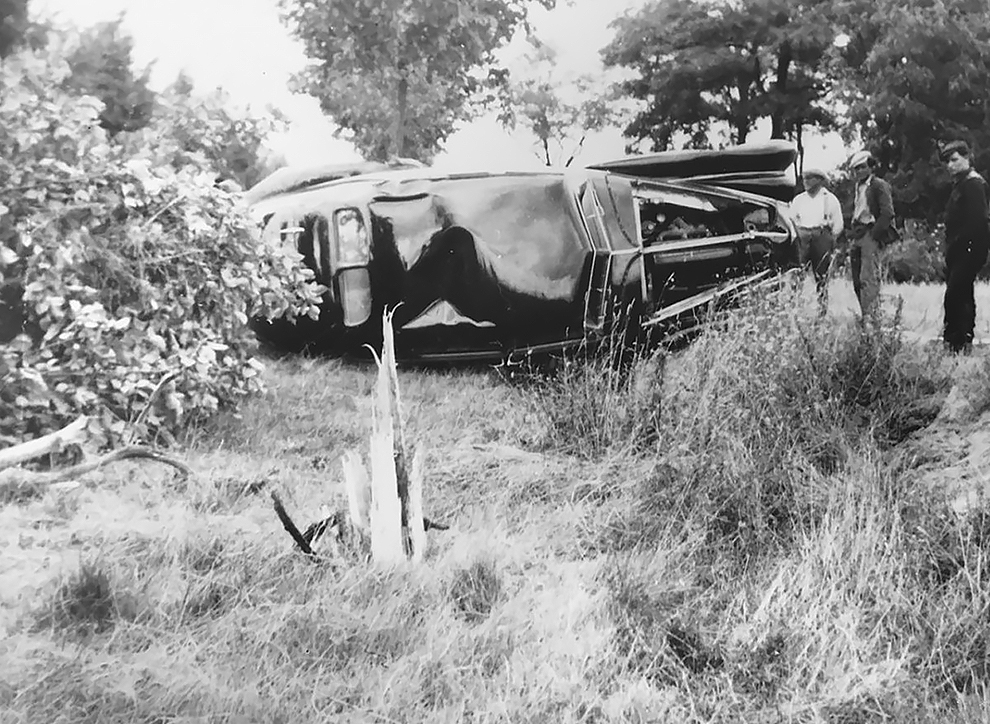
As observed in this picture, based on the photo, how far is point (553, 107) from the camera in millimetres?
2512

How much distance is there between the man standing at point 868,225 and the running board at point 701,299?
0.26m

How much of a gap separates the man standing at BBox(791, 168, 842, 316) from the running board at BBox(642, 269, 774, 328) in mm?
131

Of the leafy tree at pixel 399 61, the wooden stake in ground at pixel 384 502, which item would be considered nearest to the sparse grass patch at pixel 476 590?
the wooden stake in ground at pixel 384 502

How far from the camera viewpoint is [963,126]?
2625 mm

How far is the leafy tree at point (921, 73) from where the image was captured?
8.41 feet

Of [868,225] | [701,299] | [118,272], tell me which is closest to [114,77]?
[118,272]

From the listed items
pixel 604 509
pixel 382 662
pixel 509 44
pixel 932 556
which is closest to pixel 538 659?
pixel 382 662

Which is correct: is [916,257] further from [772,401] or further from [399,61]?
[399,61]

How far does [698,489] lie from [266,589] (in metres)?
1.16

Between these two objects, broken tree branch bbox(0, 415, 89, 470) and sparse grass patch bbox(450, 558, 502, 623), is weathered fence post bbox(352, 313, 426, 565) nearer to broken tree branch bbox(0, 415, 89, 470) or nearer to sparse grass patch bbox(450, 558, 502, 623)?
sparse grass patch bbox(450, 558, 502, 623)

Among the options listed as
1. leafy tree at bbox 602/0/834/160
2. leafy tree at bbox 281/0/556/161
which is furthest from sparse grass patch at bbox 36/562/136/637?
leafy tree at bbox 602/0/834/160

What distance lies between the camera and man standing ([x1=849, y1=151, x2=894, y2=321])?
8.66ft

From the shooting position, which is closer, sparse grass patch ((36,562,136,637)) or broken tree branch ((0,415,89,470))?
sparse grass patch ((36,562,136,637))

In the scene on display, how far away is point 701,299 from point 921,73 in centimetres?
87
